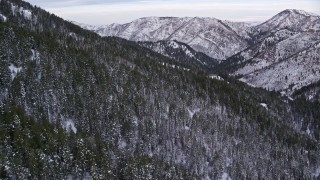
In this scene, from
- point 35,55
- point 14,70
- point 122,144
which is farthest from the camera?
point 35,55

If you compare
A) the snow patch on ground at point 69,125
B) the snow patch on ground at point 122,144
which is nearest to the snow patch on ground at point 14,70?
the snow patch on ground at point 69,125

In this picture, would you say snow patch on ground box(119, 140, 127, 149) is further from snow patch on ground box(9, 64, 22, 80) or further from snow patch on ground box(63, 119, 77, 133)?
snow patch on ground box(9, 64, 22, 80)

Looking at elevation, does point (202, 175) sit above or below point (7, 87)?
below

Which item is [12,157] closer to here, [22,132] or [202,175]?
[22,132]

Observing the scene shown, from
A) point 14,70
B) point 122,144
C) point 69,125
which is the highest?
point 14,70

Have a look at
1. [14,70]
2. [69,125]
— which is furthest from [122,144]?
[14,70]

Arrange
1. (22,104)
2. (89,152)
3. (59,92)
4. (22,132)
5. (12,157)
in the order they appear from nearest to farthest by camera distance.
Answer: (12,157)
(22,132)
(89,152)
(22,104)
(59,92)

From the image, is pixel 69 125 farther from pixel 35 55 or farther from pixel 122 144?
pixel 35 55

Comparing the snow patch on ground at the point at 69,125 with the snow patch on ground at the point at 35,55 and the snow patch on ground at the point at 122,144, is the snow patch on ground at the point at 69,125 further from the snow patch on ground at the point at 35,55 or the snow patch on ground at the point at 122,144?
the snow patch on ground at the point at 35,55

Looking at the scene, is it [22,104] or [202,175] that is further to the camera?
[202,175]

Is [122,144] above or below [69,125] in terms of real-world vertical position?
below

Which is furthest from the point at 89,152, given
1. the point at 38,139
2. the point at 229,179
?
the point at 229,179
